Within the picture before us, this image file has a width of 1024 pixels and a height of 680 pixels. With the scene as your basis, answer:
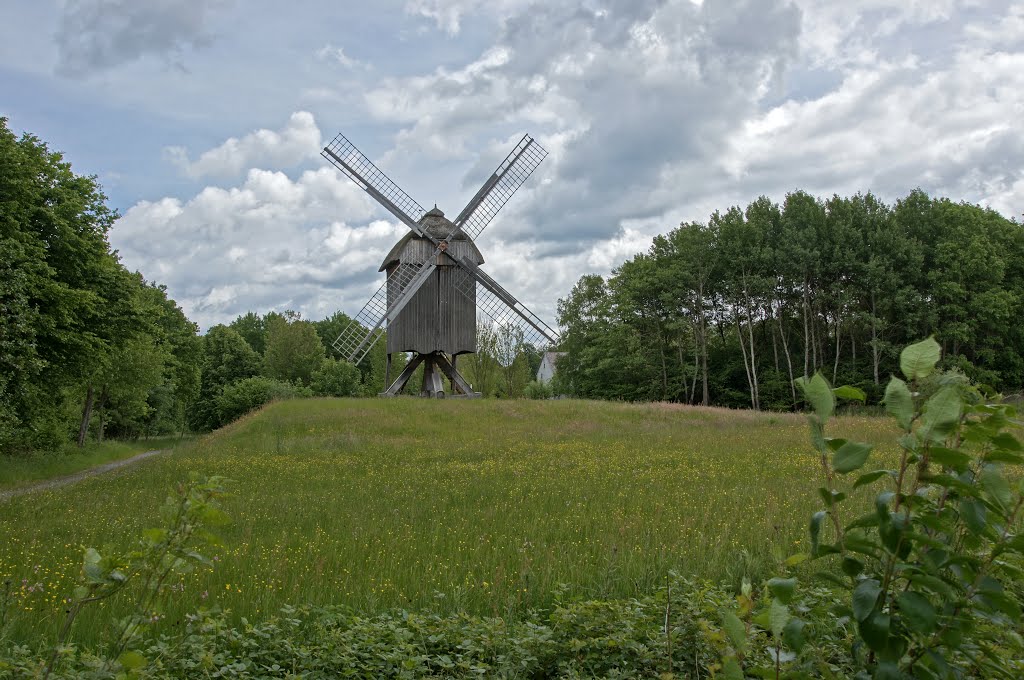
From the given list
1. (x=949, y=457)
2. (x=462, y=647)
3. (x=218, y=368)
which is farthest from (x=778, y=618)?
(x=218, y=368)

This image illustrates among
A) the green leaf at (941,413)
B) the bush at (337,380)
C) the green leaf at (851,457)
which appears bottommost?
the green leaf at (851,457)

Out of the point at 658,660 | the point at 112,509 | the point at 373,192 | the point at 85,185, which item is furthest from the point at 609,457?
the point at 373,192

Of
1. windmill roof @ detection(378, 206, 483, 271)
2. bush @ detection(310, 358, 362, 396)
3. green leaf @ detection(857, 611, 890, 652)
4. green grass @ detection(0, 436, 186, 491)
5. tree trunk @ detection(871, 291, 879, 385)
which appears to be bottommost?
green grass @ detection(0, 436, 186, 491)

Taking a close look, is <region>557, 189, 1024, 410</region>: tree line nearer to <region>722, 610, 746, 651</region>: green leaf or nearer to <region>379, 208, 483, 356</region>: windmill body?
<region>379, 208, 483, 356</region>: windmill body

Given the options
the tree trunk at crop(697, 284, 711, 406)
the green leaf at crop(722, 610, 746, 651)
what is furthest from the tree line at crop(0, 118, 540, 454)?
the tree trunk at crop(697, 284, 711, 406)

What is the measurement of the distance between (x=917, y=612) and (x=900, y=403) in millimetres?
557

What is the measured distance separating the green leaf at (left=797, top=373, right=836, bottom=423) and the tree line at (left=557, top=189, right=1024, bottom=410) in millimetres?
40710

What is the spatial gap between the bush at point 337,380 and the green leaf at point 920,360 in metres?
60.8

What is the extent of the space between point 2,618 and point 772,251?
4577 centimetres

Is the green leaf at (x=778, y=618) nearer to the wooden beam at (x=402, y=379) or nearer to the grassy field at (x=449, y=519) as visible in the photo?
the grassy field at (x=449, y=519)

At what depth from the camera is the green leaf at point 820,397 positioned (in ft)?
6.04

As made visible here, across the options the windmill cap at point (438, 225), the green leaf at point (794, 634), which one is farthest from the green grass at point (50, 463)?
the green leaf at point (794, 634)

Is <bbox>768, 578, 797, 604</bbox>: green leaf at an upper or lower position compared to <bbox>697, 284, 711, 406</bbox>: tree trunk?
lower

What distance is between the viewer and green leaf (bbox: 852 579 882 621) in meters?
1.84
